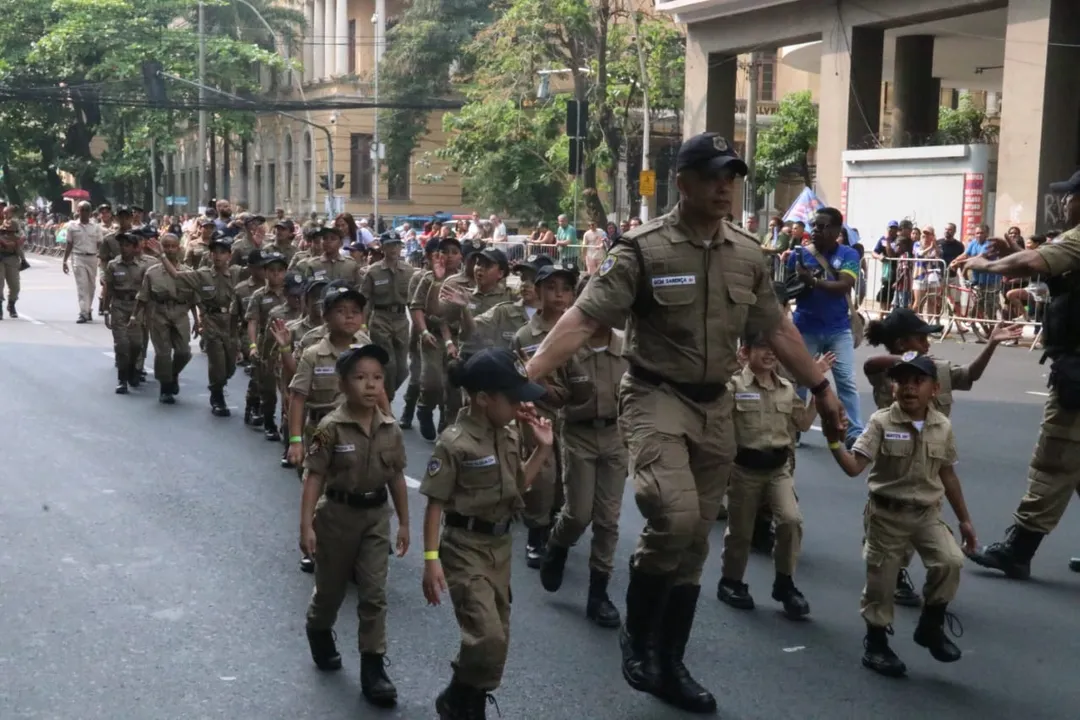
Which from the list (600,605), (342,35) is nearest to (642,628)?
(600,605)

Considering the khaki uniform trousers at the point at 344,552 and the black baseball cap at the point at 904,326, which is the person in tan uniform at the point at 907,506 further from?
the khaki uniform trousers at the point at 344,552

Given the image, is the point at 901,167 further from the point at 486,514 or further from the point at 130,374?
the point at 486,514

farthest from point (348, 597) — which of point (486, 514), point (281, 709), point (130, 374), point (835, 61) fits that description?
point (835, 61)

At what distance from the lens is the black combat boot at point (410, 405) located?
1223 centimetres

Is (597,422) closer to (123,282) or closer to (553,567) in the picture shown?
(553,567)

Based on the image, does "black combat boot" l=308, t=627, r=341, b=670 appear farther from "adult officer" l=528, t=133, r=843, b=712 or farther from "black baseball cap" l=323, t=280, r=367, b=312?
"black baseball cap" l=323, t=280, r=367, b=312

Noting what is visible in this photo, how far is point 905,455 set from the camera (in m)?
5.93

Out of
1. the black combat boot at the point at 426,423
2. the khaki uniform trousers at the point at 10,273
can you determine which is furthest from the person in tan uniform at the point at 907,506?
the khaki uniform trousers at the point at 10,273

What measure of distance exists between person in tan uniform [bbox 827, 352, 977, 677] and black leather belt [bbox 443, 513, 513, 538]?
60.0 inches

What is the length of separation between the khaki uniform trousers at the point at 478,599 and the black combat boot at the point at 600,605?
153 centimetres

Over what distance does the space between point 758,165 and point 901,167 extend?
65.0 ft

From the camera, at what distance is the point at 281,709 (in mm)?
5406

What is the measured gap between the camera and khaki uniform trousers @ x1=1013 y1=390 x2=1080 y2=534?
6969mm

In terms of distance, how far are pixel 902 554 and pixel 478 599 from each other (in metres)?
2.00
